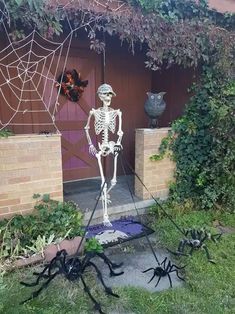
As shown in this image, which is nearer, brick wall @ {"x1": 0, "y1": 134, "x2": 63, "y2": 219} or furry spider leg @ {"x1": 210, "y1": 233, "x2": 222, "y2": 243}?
brick wall @ {"x1": 0, "y1": 134, "x2": 63, "y2": 219}

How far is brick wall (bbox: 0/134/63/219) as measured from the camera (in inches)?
113

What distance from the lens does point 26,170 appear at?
2.98 m

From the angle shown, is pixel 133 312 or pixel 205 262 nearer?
pixel 133 312

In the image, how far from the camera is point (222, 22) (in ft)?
12.5

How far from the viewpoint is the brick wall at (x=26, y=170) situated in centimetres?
287

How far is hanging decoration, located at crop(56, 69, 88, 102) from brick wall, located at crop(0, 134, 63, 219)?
5.19 feet

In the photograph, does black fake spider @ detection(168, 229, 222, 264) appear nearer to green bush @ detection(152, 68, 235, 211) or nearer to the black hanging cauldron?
green bush @ detection(152, 68, 235, 211)

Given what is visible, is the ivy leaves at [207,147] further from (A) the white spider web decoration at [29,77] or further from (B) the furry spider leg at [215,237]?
(A) the white spider web decoration at [29,77]

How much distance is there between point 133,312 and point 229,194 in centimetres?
233

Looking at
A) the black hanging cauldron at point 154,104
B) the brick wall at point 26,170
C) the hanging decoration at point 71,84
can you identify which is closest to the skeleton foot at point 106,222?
the brick wall at point 26,170

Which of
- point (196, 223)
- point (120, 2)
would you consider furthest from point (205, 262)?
point (120, 2)

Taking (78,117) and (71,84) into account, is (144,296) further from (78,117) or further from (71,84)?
(71,84)

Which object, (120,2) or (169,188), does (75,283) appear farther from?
(120,2)

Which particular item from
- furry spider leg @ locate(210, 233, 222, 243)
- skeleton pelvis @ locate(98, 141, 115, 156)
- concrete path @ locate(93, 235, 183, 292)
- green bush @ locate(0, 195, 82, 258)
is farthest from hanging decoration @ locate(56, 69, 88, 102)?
furry spider leg @ locate(210, 233, 222, 243)
